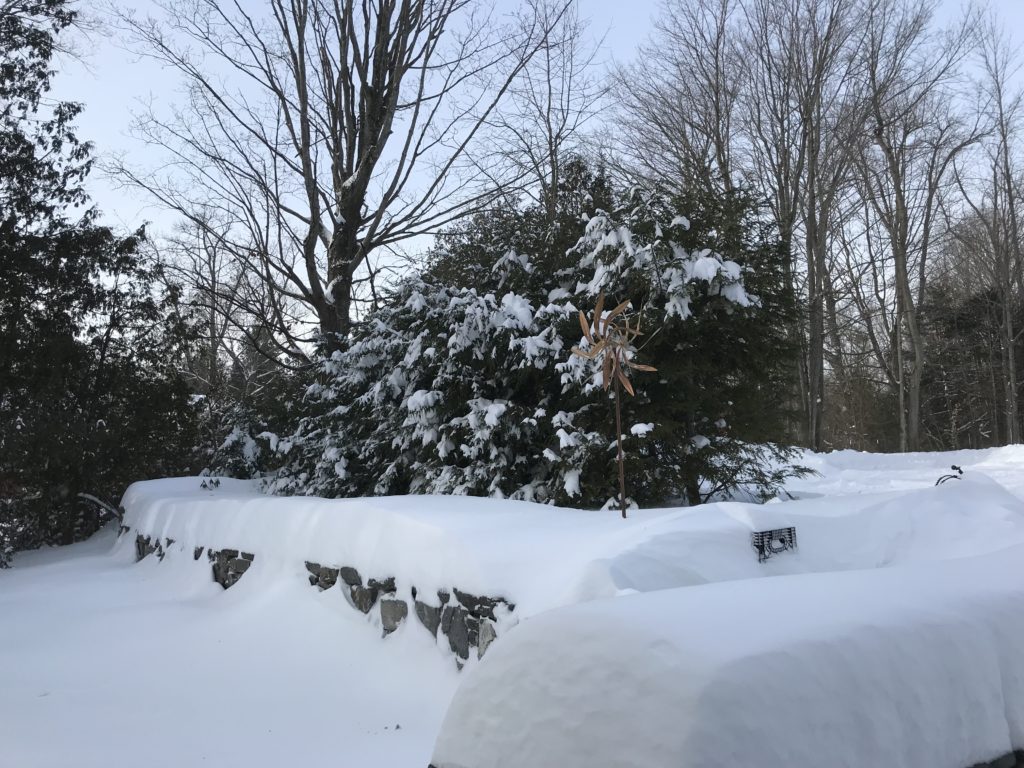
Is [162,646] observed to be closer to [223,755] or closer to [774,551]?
[223,755]

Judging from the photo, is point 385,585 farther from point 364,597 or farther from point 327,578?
point 327,578

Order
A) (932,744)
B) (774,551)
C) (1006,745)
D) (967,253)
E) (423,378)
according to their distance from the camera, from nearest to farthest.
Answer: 1. (932,744)
2. (1006,745)
3. (774,551)
4. (423,378)
5. (967,253)

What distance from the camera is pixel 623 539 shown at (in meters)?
3.54

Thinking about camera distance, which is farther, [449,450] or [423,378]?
[423,378]

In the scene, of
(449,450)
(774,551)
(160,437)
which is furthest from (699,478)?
(160,437)

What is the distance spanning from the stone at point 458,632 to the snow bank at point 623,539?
0.14 meters

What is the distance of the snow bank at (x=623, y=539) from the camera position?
3.35m

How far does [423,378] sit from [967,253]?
2252cm

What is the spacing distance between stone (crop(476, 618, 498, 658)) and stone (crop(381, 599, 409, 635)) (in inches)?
32.3

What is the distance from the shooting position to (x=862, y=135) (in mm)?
16656

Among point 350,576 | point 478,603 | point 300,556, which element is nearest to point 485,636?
point 478,603

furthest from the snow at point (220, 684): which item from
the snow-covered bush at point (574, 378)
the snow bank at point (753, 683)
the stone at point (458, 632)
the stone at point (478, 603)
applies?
the snow-covered bush at point (574, 378)

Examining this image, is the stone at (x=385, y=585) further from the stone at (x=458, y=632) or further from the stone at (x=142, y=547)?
the stone at (x=142, y=547)

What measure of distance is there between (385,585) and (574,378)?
7.29ft
